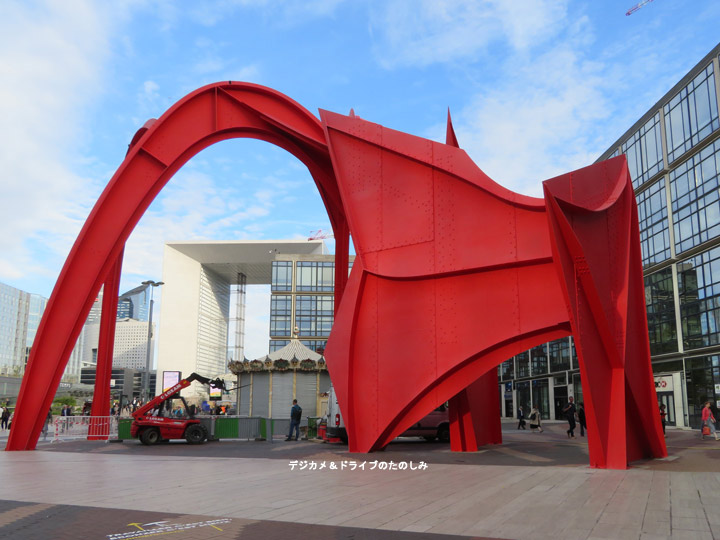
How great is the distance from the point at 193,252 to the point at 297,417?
68127 mm

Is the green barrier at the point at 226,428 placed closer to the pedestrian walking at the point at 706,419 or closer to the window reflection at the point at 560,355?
the pedestrian walking at the point at 706,419

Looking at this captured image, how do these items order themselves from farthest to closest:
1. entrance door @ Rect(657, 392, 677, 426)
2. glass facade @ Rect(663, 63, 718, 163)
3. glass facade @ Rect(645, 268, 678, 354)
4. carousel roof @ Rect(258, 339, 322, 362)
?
glass facade @ Rect(645, 268, 678, 354) < entrance door @ Rect(657, 392, 677, 426) < carousel roof @ Rect(258, 339, 322, 362) < glass facade @ Rect(663, 63, 718, 163)

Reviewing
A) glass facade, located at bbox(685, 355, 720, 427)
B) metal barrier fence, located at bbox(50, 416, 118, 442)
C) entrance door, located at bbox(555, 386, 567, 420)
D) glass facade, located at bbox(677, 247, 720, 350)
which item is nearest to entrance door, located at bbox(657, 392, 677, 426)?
glass facade, located at bbox(685, 355, 720, 427)

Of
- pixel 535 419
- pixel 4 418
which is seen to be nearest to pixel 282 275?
pixel 4 418

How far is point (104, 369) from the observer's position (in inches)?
1046

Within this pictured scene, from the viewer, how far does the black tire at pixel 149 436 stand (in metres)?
23.7

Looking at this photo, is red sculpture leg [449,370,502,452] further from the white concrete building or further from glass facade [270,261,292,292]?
the white concrete building

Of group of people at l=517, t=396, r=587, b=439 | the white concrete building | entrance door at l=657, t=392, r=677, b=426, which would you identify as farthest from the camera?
the white concrete building

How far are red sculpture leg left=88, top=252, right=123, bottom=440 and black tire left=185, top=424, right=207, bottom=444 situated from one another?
450cm

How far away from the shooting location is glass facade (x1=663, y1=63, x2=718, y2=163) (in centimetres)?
3256

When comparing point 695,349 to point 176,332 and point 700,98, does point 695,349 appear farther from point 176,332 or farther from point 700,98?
point 176,332

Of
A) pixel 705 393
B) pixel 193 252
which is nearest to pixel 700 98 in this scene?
pixel 705 393

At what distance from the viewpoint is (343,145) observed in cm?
1697

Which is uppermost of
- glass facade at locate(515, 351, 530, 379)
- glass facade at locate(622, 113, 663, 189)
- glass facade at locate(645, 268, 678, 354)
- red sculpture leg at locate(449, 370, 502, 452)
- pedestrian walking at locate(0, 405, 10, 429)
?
glass facade at locate(622, 113, 663, 189)
